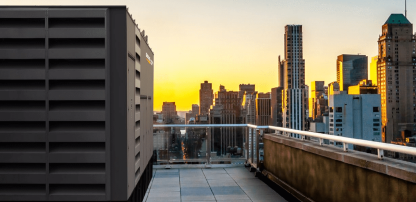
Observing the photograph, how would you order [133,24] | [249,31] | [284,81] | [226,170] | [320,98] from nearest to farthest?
[133,24] < [226,170] < [249,31] < [320,98] < [284,81]

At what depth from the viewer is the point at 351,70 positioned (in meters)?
99.8

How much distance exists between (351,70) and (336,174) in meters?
104

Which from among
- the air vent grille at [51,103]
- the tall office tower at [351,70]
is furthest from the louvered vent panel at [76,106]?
the tall office tower at [351,70]

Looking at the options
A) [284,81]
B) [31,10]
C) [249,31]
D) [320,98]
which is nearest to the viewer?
[31,10]

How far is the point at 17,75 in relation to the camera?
2.92 meters

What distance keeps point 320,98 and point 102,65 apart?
6825 centimetres

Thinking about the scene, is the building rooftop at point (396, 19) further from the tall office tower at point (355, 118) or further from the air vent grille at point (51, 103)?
the air vent grille at point (51, 103)

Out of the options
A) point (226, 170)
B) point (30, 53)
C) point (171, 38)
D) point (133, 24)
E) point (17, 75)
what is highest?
point (171, 38)

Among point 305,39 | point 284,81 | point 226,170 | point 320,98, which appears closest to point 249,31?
point 226,170

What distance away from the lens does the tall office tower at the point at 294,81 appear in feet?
324

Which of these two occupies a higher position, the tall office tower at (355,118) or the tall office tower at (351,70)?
the tall office tower at (351,70)

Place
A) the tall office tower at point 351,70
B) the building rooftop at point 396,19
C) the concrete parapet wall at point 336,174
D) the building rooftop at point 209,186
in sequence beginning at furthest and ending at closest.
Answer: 1. the tall office tower at point 351,70
2. the building rooftop at point 396,19
3. the building rooftop at point 209,186
4. the concrete parapet wall at point 336,174

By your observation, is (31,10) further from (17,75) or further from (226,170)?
(226,170)

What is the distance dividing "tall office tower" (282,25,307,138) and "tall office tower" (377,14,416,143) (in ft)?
103
